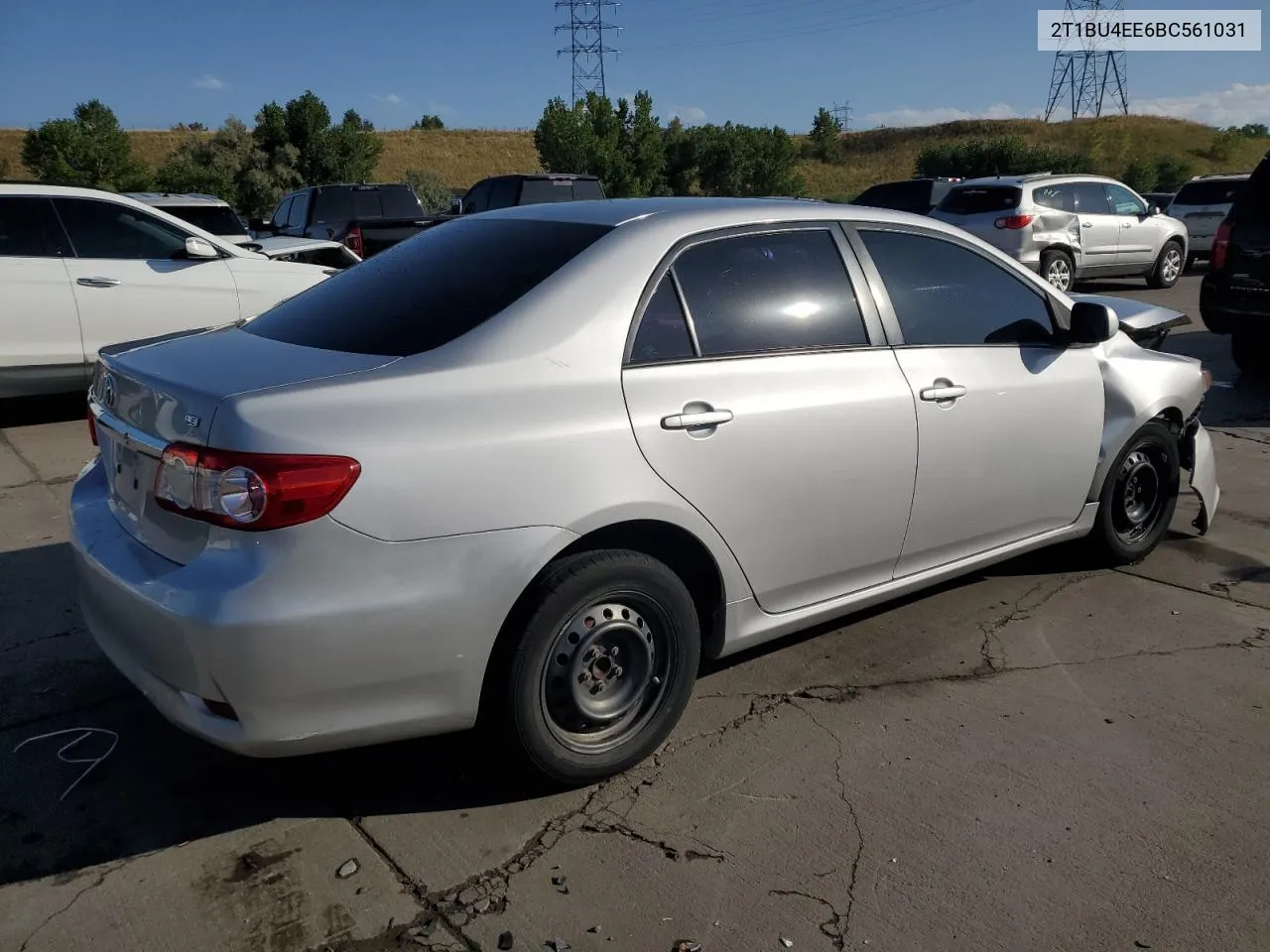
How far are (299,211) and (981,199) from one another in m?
9.86

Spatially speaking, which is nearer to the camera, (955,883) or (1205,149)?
(955,883)

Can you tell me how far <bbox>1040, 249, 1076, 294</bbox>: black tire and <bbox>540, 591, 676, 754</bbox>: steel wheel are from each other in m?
14.0

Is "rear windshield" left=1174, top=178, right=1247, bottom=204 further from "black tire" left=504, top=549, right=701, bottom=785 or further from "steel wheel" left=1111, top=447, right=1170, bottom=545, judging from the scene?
"black tire" left=504, top=549, right=701, bottom=785

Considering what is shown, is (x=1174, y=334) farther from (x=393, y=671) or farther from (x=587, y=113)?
(x=587, y=113)

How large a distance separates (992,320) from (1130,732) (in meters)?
1.66

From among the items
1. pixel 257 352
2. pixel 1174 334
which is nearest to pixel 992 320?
pixel 257 352

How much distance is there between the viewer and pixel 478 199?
17.3 meters

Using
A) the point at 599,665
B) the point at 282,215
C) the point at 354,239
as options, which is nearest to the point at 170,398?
the point at 599,665

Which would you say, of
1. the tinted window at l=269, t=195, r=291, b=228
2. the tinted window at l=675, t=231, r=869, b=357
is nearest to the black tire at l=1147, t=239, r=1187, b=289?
the tinted window at l=269, t=195, r=291, b=228

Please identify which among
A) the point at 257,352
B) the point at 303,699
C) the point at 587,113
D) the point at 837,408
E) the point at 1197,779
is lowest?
the point at 1197,779

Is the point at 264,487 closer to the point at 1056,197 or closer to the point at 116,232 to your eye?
the point at 116,232

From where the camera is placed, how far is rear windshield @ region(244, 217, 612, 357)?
3217 millimetres

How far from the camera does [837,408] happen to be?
3691 millimetres

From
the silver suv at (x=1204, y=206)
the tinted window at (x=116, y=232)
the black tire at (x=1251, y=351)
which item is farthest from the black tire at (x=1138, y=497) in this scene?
the silver suv at (x=1204, y=206)
